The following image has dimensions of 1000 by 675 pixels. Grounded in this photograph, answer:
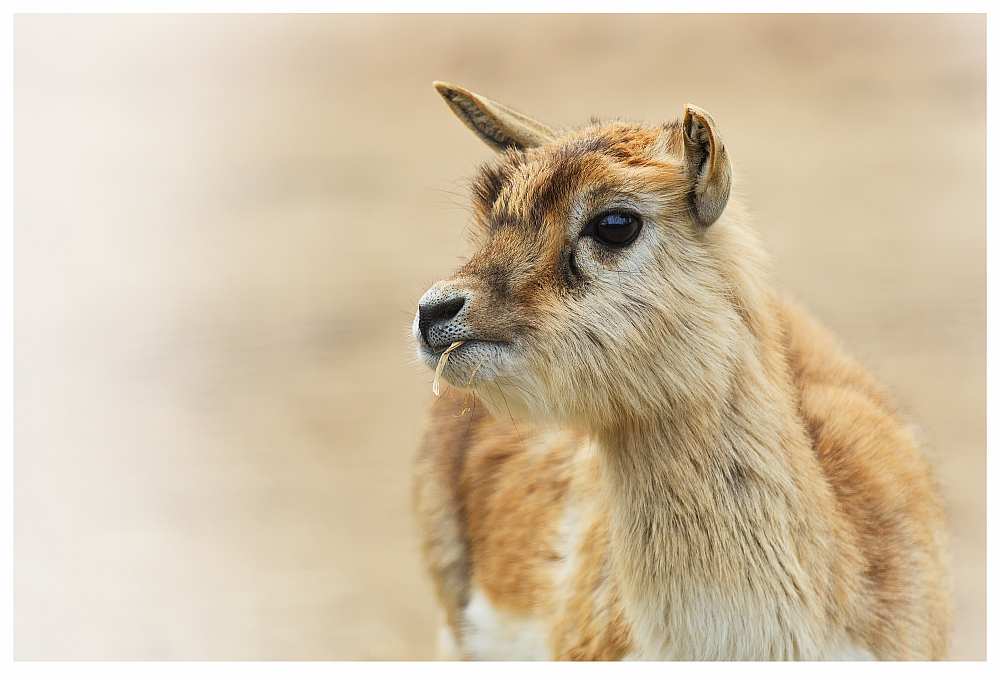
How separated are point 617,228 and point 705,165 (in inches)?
14.4

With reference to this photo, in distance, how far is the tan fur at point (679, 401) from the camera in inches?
128

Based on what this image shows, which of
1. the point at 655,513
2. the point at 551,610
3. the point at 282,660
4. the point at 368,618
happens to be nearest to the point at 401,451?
the point at 368,618

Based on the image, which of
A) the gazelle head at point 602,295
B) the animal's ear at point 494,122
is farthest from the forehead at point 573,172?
the animal's ear at point 494,122

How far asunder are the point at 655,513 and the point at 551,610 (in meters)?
1.09

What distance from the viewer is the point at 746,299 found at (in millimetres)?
3471

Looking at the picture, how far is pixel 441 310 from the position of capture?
320 centimetres

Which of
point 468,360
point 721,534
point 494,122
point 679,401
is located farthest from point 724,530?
point 494,122

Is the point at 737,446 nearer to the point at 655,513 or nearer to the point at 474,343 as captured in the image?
the point at 655,513

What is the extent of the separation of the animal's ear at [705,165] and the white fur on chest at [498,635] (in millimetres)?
2099

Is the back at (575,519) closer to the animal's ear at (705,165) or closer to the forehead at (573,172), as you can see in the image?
the forehead at (573,172)

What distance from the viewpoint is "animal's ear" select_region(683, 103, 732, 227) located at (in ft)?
10.2

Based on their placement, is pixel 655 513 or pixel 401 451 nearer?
pixel 655 513

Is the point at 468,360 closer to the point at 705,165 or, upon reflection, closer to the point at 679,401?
the point at 679,401

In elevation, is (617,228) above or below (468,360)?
above
